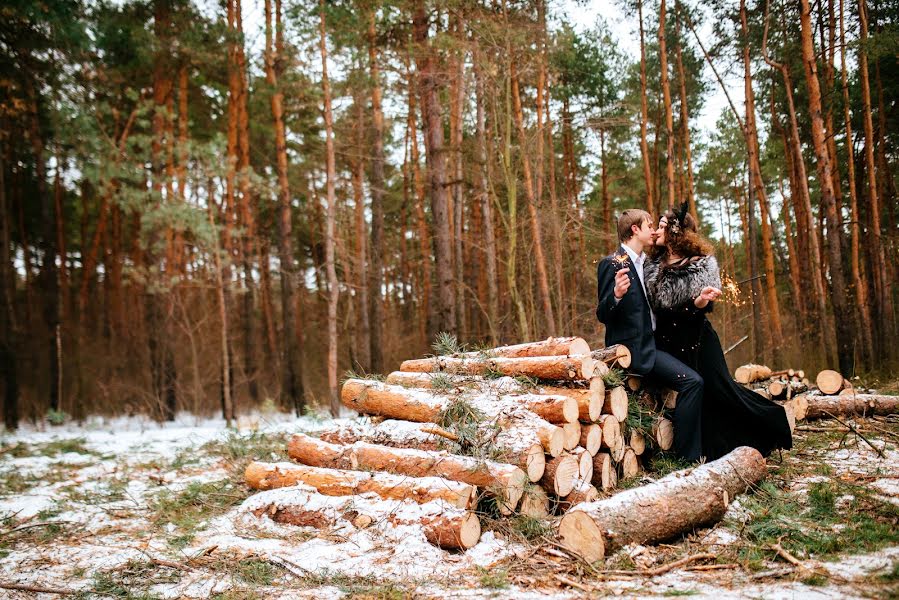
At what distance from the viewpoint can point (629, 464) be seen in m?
4.98

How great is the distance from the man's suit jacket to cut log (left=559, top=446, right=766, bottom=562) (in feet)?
3.31

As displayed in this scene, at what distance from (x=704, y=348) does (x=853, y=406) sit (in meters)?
2.73

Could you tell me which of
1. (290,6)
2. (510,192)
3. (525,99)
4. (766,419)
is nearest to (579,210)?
(510,192)

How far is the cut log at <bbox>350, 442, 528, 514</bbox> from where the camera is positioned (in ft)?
13.3

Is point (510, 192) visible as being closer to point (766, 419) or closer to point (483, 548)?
point (766, 419)

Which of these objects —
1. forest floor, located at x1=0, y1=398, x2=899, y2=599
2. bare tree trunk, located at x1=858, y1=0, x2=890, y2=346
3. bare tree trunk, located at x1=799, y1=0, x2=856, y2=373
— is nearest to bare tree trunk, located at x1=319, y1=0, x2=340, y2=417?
forest floor, located at x1=0, y1=398, x2=899, y2=599

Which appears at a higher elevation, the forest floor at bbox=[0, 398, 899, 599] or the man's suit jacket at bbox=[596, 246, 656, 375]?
the man's suit jacket at bbox=[596, 246, 656, 375]

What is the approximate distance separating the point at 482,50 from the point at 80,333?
39.4 feet

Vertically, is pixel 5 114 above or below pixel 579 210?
above

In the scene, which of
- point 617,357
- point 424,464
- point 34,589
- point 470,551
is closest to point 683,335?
point 617,357

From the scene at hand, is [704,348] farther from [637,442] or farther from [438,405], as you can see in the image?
[438,405]

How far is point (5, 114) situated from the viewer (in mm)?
11859

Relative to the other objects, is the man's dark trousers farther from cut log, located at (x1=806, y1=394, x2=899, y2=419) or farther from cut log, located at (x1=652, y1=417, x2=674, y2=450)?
cut log, located at (x1=806, y1=394, x2=899, y2=419)

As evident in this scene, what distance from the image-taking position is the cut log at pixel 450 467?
4055 mm
